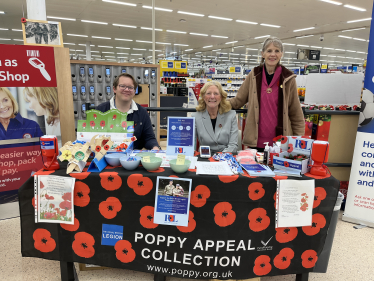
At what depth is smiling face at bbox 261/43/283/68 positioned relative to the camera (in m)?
2.25

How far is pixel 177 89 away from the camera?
9188mm

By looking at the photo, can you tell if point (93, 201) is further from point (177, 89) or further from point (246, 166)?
point (177, 89)

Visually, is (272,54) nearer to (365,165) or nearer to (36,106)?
(365,165)

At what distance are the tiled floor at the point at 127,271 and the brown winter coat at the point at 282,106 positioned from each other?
1131 millimetres

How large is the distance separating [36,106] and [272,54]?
2377 millimetres

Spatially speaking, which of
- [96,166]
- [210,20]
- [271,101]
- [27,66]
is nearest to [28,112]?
[27,66]

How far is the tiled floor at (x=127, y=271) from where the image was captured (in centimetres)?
181

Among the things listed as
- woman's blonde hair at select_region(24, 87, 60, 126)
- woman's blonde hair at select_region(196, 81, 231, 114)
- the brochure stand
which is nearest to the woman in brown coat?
woman's blonde hair at select_region(196, 81, 231, 114)

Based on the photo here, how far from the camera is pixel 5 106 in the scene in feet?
7.95

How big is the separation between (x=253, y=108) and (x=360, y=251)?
1574 mm

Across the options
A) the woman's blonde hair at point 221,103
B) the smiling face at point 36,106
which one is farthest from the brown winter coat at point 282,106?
the smiling face at point 36,106

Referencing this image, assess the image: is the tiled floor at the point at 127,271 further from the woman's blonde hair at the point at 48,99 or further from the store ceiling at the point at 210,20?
the store ceiling at the point at 210,20

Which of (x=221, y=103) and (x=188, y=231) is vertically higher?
(x=221, y=103)

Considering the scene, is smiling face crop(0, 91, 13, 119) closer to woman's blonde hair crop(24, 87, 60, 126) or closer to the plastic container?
woman's blonde hair crop(24, 87, 60, 126)
